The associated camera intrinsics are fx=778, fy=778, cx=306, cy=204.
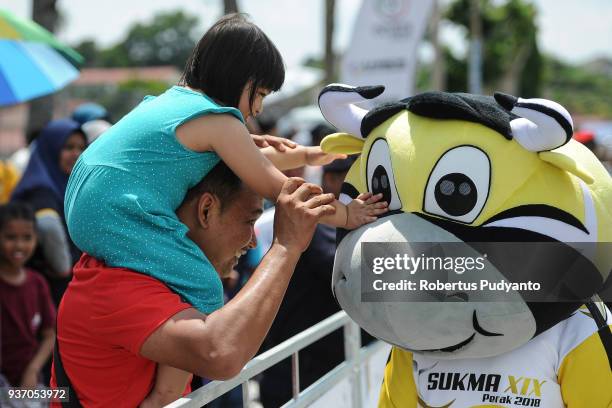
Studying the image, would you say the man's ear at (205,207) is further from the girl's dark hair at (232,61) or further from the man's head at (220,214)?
the girl's dark hair at (232,61)

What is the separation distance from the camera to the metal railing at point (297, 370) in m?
1.92

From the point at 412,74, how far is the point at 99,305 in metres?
5.90

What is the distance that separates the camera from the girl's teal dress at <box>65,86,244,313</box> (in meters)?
1.70

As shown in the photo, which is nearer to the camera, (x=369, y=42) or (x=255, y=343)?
(x=255, y=343)

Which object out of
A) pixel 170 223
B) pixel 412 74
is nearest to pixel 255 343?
pixel 170 223

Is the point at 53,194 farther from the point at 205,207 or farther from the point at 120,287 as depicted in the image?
the point at 120,287

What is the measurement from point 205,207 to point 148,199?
0.17 m

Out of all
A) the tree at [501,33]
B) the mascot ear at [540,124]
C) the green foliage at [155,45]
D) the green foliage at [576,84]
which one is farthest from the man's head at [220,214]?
the green foliage at [576,84]

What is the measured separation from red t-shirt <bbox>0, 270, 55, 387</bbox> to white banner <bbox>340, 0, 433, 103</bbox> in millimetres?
4070

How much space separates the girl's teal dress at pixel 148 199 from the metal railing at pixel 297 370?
25cm

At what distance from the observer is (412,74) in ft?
23.7

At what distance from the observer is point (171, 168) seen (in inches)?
68.9

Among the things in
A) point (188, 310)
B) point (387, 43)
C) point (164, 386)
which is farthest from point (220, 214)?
point (387, 43)

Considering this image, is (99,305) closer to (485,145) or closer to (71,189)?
(71,189)
